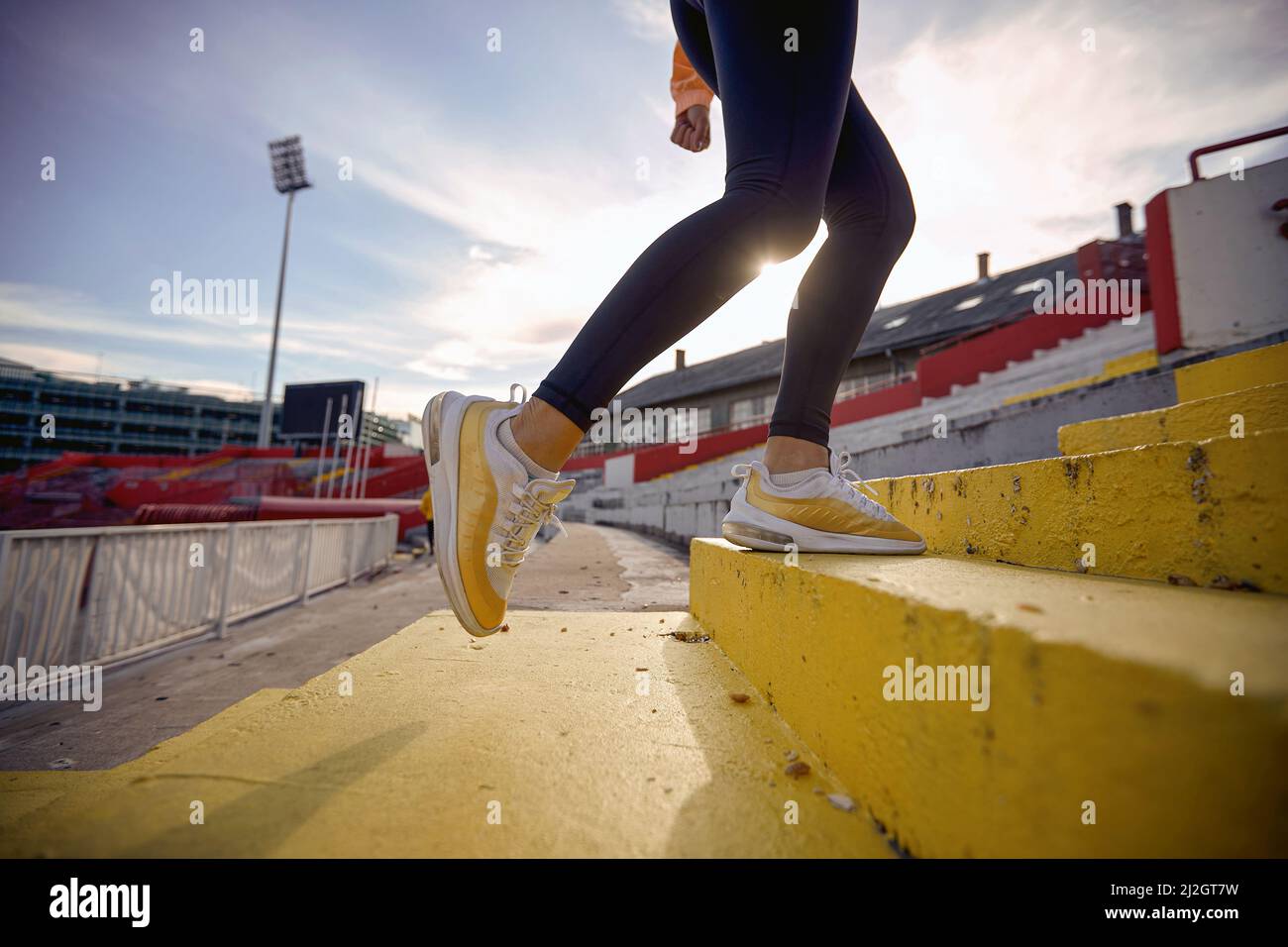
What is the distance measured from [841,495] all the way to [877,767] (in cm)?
63

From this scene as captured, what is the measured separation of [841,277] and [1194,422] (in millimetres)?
941

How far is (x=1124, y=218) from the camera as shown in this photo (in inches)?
722

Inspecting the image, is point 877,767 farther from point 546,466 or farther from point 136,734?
point 136,734

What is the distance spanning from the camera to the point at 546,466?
1.04 m

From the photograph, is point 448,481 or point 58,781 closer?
point 58,781

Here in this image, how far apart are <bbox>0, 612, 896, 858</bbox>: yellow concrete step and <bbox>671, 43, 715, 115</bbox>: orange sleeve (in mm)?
1596

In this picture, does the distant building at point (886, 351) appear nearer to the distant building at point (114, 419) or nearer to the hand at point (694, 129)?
the hand at point (694, 129)
